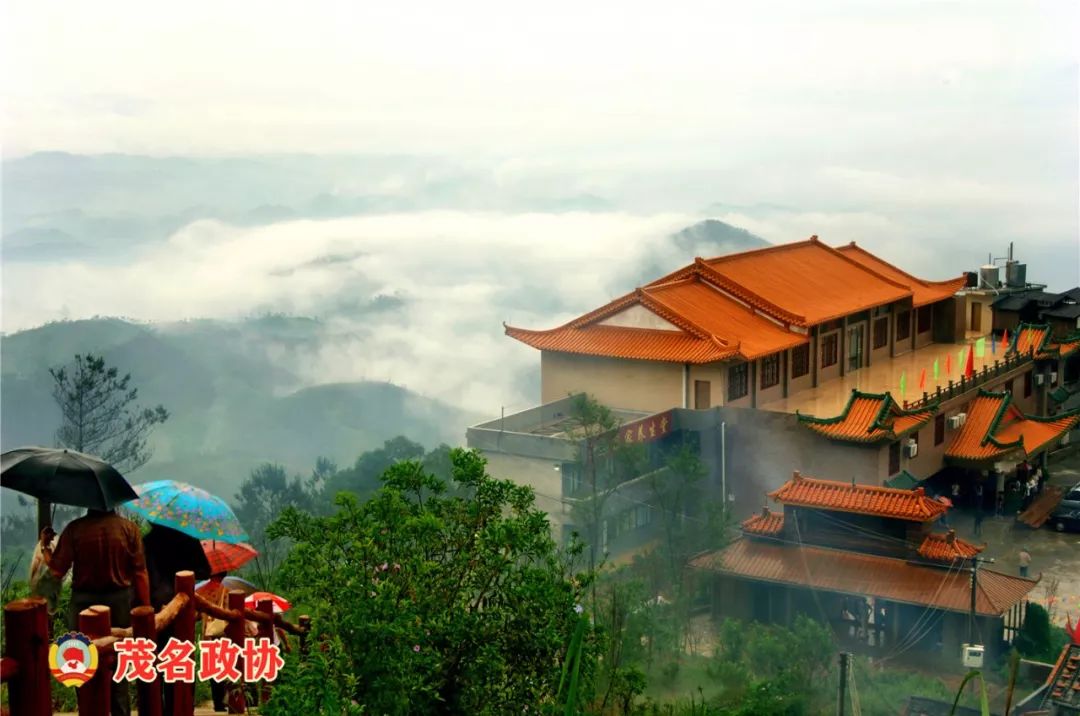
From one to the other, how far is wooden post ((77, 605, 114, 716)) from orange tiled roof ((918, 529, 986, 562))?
548 inches

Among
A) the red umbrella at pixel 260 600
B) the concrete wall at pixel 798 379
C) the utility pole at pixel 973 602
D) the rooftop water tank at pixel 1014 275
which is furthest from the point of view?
the rooftop water tank at pixel 1014 275

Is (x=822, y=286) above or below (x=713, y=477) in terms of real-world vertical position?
above

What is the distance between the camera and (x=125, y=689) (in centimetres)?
567

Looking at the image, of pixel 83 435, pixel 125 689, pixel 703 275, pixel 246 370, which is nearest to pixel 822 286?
pixel 703 275

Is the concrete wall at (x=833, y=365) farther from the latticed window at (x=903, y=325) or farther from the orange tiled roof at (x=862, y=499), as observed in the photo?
the orange tiled roof at (x=862, y=499)

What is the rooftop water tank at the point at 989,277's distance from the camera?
32.6 meters

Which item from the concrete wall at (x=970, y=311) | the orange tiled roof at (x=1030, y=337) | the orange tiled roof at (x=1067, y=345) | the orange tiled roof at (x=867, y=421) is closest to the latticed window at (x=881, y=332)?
the orange tiled roof at (x=1030, y=337)

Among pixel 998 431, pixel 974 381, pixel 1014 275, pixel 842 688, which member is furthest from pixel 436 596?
pixel 1014 275

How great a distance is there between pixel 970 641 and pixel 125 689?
1320 centimetres

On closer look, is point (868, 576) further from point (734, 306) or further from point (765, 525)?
point (734, 306)

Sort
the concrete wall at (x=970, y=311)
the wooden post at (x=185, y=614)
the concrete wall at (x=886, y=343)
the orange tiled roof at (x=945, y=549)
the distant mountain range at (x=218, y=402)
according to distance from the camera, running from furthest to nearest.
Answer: the distant mountain range at (x=218, y=402) → the concrete wall at (x=970, y=311) → the concrete wall at (x=886, y=343) → the orange tiled roof at (x=945, y=549) → the wooden post at (x=185, y=614)

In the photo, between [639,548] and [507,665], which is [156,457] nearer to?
[639,548]

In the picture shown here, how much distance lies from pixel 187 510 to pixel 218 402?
58775 mm

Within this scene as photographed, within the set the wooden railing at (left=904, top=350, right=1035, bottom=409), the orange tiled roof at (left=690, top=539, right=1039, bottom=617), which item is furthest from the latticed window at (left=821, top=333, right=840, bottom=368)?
the orange tiled roof at (left=690, top=539, right=1039, bottom=617)
